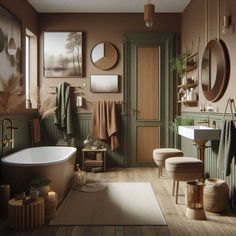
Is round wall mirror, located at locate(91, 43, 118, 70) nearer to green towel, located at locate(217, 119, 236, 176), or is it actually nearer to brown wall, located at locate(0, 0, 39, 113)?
brown wall, located at locate(0, 0, 39, 113)

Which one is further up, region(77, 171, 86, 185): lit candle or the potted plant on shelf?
the potted plant on shelf

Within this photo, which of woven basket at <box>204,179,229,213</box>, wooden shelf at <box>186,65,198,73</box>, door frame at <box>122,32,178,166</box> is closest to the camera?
woven basket at <box>204,179,229,213</box>

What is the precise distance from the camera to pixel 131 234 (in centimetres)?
257

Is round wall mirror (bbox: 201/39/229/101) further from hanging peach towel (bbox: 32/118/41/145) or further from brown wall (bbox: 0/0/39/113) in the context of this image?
hanging peach towel (bbox: 32/118/41/145)

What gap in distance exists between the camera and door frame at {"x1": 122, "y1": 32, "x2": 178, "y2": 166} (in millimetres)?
5445

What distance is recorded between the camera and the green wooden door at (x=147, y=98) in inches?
215

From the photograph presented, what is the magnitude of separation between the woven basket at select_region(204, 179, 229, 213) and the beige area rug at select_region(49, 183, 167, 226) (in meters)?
0.51

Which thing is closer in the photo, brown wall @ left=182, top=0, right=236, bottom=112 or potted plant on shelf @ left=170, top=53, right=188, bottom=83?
brown wall @ left=182, top=0, right=236, bottom=112

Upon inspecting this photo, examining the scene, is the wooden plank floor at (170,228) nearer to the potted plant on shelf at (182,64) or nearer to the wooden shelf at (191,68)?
the wooden shelf at (191,68)

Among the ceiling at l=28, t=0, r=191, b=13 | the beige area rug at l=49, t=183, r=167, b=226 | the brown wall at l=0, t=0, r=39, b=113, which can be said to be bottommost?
the beige area rug at l=49, t=183, r=167, b=226

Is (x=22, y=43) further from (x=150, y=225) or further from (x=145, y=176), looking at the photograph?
(x=150, y=225)

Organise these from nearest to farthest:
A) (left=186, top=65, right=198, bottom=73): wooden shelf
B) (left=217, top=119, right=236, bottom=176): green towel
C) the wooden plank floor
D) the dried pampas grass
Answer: the wooden plank floor
(left=217, top=119, right=236, bottom=176): green towel
the dried pampas grass
(left=186, top=65, right=198, bottom=73): wooden shelf

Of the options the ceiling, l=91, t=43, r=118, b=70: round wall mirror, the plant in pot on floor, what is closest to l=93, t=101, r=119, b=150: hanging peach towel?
l=91, t=43, r=118, b=70: round wall mirror

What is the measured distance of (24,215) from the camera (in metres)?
2.63
